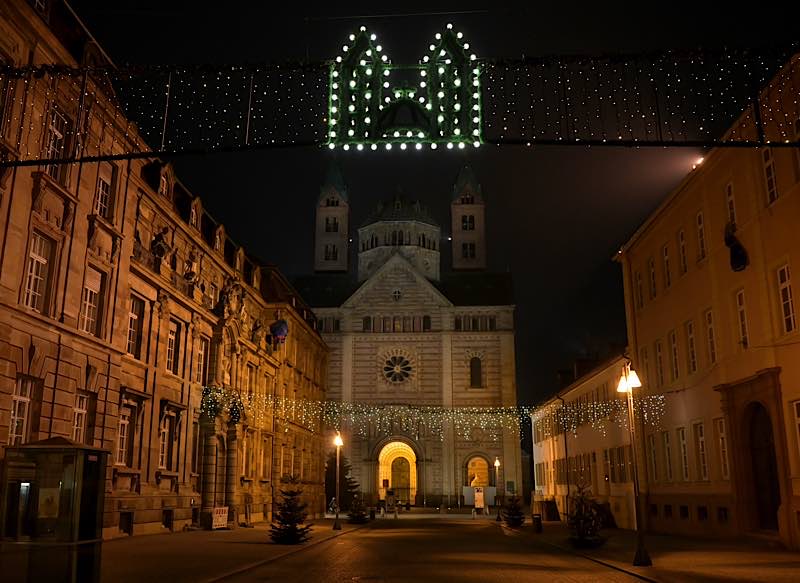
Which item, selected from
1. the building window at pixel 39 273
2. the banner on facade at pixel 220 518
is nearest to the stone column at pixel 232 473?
the banner on facade at pixel 220 518

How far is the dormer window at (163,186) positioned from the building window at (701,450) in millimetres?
20914

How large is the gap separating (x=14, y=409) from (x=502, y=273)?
6268 cm

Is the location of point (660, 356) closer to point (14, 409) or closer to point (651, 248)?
point (651, 248)

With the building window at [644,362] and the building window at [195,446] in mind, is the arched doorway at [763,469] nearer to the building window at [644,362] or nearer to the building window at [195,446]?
the building window at [644,362]

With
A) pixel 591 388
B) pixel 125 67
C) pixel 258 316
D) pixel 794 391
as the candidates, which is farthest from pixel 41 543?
pixel 591 388

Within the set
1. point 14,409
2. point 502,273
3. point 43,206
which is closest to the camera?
point 14,409

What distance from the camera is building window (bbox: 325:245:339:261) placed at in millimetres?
87625

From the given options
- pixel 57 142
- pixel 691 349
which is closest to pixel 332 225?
pixel 691 349

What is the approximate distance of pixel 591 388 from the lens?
4388cm

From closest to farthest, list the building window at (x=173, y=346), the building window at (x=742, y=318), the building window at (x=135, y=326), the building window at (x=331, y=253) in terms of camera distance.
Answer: the building window at (x=742, y=318), the building window at (x=135, y=326), the building window at (x=173, y=346), the building window at (x=331, y=253)

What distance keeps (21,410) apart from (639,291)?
25.5m

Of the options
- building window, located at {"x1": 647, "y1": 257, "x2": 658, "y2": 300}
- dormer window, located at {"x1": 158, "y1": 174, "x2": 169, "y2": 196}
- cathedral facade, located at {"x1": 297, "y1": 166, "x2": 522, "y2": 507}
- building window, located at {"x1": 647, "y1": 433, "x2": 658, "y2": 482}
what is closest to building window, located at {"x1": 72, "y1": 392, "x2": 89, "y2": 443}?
dormer window, located at {"x1": 158, "y1": 174, "x2": 169, "y2": 196}

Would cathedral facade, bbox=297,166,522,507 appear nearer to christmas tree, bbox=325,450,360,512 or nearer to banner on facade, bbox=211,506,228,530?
christmas tree, bbox=325,450,360,512

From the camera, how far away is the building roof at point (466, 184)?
293 ft
